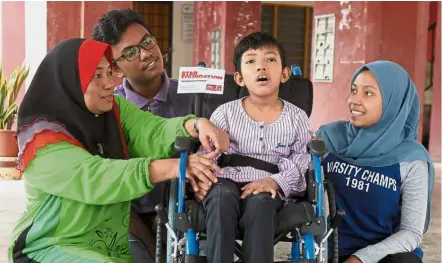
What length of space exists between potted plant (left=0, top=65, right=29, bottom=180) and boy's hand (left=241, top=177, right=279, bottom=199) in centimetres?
406

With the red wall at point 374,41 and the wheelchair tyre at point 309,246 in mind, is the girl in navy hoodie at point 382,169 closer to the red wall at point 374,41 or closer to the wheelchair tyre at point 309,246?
the wheelchair tyre at point 309,246

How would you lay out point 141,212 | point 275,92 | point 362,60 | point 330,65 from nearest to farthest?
point 275,92 < point 141,212 < point 362,60 < point 330,65

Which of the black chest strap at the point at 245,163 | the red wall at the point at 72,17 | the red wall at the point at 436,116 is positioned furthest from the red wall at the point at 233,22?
the black chest strap at the point at 245,163

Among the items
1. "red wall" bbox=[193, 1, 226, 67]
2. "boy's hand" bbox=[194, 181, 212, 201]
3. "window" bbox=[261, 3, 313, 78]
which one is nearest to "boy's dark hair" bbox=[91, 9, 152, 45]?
"boy's hand" bbox=[194, 181, 212, 201]

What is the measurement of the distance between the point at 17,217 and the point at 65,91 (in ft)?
9.35

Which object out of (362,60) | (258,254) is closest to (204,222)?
(258,254)

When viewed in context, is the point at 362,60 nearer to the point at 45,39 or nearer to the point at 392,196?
the point at 45,39

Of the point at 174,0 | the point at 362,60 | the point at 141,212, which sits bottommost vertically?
the point at 141,212

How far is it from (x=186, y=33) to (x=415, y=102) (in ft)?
26.6

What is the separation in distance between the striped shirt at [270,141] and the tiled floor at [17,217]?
1.39 m

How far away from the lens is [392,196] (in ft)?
7.26

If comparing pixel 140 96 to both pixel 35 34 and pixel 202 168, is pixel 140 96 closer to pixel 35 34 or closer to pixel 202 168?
pixel 202 168

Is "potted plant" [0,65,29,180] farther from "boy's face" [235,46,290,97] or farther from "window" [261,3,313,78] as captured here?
"window" [261,3,313,78]

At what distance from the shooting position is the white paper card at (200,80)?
7.64ft
